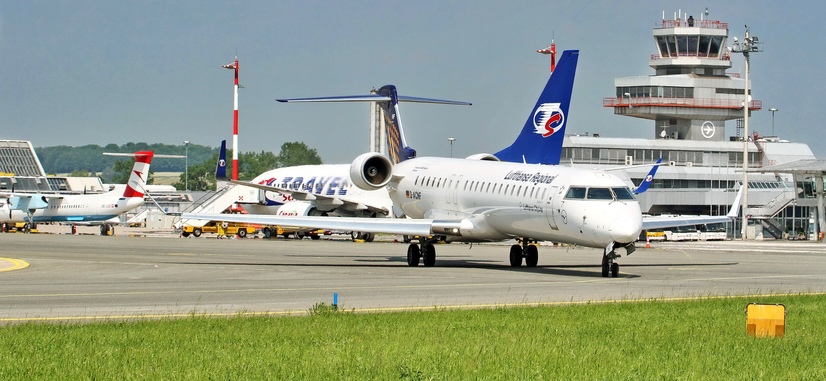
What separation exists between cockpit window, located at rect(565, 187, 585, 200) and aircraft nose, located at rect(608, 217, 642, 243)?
4.58 ft

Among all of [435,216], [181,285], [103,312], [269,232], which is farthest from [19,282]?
[269,232]

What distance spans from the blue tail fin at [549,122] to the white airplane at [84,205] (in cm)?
3634

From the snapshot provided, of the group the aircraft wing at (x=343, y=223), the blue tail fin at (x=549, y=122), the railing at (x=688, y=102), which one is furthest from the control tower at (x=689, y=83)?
the aircraft wing at (x=343, y=223)

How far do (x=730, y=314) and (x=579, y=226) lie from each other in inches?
353

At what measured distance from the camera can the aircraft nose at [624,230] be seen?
68.4 ft

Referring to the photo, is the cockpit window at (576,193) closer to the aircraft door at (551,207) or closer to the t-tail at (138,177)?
the aircraft door at (551,207)

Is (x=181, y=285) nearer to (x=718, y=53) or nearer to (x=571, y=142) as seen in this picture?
(x=571, y=142)

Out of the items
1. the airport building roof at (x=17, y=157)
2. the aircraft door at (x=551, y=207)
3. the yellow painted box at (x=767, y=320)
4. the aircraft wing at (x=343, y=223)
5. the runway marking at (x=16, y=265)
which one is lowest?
the runway marking at (x=16, y=265)

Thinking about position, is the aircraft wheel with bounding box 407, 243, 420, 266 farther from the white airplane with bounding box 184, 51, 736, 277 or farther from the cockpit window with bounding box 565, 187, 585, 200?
the cockpit window with bounding box 565, 187, 585, 200

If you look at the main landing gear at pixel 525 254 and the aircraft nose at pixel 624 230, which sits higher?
the aircraft nose at pixel 624 230

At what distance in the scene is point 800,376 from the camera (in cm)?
798

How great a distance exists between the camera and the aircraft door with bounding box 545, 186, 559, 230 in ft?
74.8

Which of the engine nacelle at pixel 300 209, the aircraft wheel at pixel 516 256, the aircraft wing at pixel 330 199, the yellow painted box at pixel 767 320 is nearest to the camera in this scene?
the yellow painted box at pixel 767 320

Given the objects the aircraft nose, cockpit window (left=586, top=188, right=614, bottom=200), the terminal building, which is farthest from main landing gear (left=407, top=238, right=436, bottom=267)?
the terminal building
